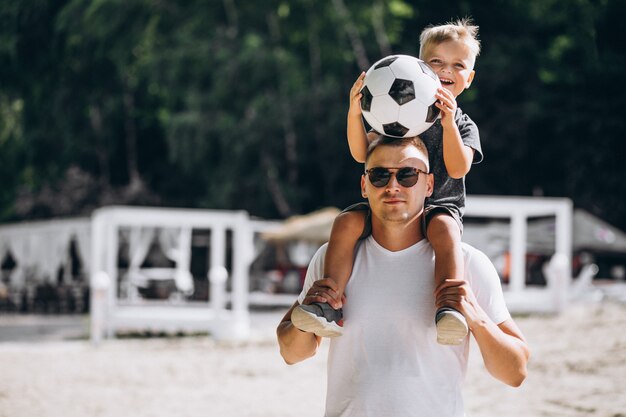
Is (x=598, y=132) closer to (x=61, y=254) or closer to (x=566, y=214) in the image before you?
(x=566, y=214)

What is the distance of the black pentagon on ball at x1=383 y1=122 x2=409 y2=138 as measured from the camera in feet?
10.9

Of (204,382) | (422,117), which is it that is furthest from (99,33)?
(422,117)

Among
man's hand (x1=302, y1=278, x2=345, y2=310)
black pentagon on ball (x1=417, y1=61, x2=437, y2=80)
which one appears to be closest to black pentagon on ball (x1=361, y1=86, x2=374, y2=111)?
black pentagon on ball (x1=417, y1=61, x2=437, y2=80)

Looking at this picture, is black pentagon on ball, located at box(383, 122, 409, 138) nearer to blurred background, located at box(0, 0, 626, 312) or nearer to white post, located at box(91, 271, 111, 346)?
Answer: white post, located at box(91, 271, 111, 346)

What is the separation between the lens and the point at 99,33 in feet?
109

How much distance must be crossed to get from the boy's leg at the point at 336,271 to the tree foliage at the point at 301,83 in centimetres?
2706

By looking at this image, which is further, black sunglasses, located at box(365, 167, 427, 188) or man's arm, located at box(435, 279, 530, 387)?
black sunglasses, located at box(365, 167, 427, 188)

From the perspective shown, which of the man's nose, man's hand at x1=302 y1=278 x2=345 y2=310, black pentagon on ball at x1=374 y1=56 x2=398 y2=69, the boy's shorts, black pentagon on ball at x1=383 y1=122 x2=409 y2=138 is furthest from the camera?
black pentagon on ball at x1=374 y1=56 x2=398 y2=69

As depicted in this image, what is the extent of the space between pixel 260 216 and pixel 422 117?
31112 millimetres

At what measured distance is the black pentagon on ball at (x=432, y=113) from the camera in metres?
3.43

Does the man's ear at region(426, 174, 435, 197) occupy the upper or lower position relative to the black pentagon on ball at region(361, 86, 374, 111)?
lower

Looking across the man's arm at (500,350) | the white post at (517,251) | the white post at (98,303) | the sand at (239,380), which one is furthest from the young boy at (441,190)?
the white post at (517,251)

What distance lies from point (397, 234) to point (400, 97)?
0.58m

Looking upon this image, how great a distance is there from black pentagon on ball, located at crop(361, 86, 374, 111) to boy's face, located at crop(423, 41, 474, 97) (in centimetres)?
33
